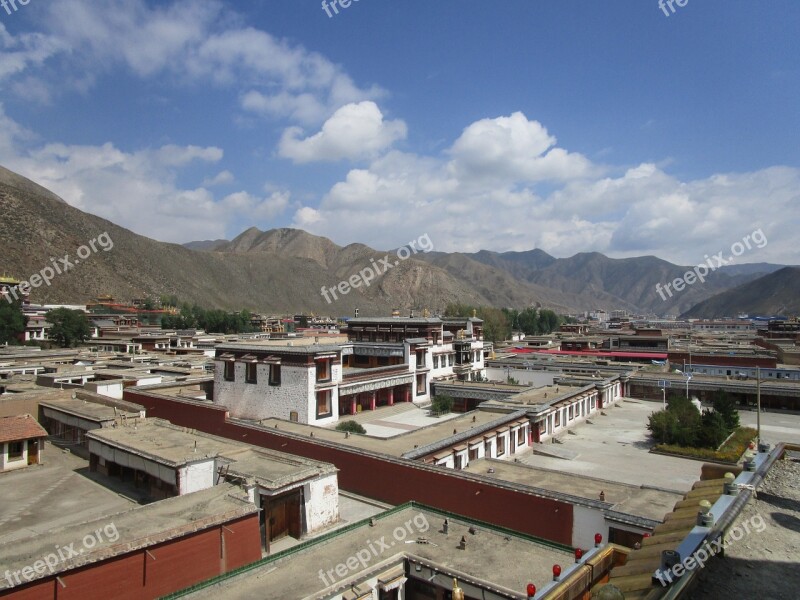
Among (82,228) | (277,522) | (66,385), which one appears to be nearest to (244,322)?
(82,228)

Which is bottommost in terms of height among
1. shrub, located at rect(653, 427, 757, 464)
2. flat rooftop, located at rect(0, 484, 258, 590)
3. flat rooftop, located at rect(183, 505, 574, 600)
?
shrub, located at rect(653, 427, 757, 464)

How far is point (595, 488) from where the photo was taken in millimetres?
18312

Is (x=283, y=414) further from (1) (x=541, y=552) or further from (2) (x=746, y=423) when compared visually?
(2) (x=746, y=423)

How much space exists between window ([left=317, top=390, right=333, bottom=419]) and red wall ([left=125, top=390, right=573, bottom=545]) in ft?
22.0

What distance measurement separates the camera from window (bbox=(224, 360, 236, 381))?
3459cm

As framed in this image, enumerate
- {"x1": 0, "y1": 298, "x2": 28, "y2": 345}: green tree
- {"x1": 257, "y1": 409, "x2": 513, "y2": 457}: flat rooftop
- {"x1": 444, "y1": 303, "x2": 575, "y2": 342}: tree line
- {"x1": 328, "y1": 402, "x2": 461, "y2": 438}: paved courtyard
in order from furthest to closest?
{"x1": 444, "y1": 303, "x2": 575, "y2": 342}: tree line < {"x1": 0, "y1": 298, "x2": 28, "y2": 345}: green tree < {"x1": 328, "y1": 402, "x2": 461, "y2": 438}: paved courtyard < {"x1": 257, "y1": 409, "x2": 513, "y2": 457}: flat rooftop

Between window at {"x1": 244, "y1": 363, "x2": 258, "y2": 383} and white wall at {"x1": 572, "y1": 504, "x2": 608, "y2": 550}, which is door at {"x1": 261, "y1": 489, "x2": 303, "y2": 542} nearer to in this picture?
white wall at {"x1": 572, "y1": 504, "x2": 608, "y2": 550}

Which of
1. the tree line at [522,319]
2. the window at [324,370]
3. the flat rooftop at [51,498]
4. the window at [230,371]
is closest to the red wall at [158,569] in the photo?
the flat rooftop at [51,498]

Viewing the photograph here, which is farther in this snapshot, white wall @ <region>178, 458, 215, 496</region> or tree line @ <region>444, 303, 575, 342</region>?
tree line @ <region>444, 303, 575, 342</region>

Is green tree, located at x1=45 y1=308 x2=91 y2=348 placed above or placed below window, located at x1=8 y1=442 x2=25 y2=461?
above

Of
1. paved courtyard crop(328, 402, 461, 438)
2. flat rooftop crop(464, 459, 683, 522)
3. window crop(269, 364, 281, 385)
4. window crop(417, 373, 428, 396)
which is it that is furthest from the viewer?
window crop(417, 373, 428, 396)

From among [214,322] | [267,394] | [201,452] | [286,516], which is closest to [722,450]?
[286,516]

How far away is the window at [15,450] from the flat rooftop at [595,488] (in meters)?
21.4

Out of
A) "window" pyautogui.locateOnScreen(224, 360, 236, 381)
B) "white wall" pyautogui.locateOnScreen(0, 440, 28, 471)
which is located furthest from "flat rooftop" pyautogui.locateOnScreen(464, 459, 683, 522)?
"white wall" pyautogui.locateOnScreen(0, 440, 28, 471)
